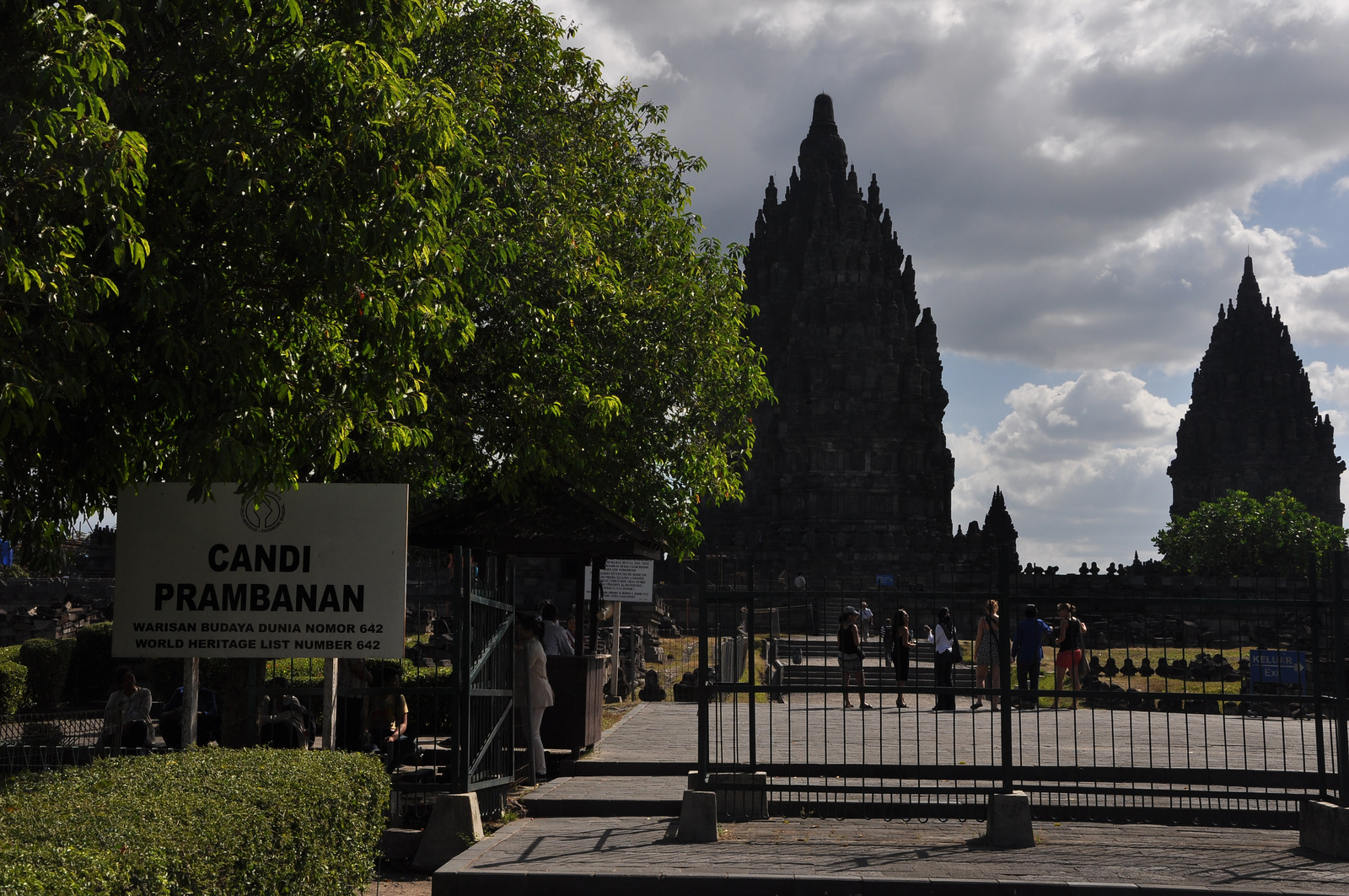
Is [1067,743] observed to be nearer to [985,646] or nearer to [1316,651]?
[985,646]

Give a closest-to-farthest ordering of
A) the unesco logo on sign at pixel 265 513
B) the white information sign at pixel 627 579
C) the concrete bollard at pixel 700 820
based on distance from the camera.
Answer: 1. the unesco logo on sign at pixel 265 513
2. the concrete bollard at pixel 700 820
3. the white information sign at pixel 627 579

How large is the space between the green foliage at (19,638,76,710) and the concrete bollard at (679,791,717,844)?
19.0m

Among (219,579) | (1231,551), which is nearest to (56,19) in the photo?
(219,579)

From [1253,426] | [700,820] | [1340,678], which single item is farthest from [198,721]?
[1253,426]

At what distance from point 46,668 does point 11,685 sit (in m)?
3.22

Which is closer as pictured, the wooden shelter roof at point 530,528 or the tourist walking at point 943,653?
the wooden shelter roof at point 530,528

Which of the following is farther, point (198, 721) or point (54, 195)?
point (198, 721)

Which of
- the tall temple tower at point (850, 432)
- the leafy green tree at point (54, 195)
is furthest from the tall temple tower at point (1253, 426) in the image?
the leafy green tree at point (54, 195)

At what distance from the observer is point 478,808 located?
10.0 m

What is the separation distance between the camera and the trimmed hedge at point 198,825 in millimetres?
4648

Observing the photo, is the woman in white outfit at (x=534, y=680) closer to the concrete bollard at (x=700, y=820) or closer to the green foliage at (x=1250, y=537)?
the concrete bollard at (x=700, y=820)

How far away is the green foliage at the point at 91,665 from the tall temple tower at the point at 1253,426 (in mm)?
105058

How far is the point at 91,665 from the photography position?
86.5 ft

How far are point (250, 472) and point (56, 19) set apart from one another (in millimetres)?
2820
